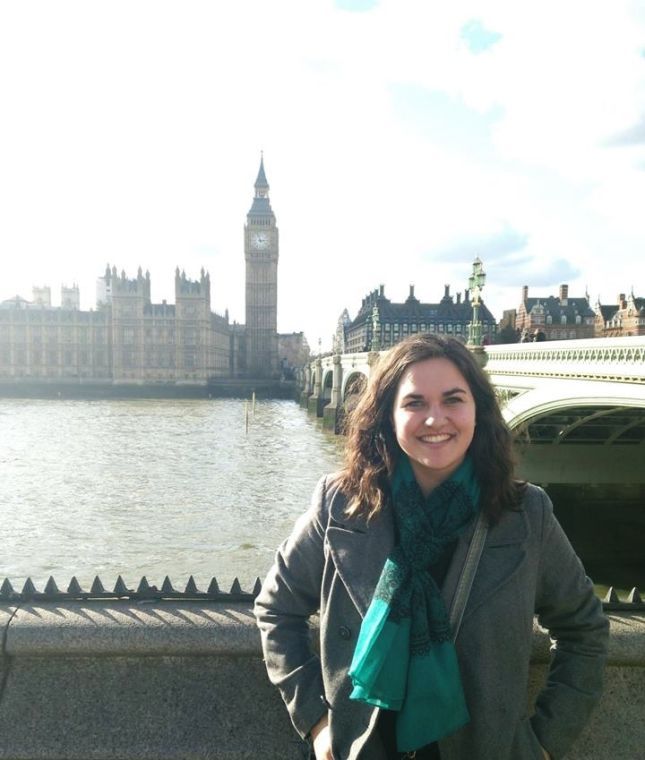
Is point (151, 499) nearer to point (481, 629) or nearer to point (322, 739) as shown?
point (322, 739)

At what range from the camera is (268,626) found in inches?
71.5

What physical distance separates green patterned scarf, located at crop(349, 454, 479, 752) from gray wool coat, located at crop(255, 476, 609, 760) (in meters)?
0.05

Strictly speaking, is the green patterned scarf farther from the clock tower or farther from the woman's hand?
the clock tower

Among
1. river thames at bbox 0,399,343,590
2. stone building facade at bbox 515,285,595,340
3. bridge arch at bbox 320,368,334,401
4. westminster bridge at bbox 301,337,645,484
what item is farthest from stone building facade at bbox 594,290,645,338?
westminster bridge at bbox 301,337,645,484

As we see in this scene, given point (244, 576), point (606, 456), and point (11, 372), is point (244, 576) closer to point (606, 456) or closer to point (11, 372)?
point (606, 456)

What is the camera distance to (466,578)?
1.66m

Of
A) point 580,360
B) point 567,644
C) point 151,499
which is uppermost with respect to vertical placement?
point 580,360

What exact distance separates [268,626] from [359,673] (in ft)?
0.99

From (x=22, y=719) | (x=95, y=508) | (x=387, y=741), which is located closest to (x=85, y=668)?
(x=22, y=719)

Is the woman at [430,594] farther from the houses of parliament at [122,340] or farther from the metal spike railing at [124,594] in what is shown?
the houses of parliament at [122,340]

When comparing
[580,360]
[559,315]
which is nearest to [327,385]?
[559,315]

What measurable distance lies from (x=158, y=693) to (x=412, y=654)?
1069 mm

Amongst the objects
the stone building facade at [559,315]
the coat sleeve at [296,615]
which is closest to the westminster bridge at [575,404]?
the coat sleeve at [296,615]

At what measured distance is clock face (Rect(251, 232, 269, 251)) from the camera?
3046 inches
